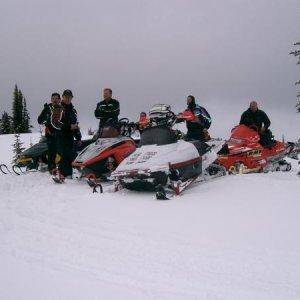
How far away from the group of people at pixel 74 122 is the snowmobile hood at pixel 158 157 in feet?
5.07

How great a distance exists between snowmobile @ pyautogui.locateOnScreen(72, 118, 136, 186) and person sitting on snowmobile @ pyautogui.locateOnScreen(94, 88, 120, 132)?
0.33 meters

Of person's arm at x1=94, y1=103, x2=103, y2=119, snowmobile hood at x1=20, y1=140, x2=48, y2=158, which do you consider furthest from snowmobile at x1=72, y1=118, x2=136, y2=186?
snowmobile hood at x1=20, y1=140, x2=48, y2=158

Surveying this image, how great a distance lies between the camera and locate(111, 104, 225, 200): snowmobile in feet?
24.8

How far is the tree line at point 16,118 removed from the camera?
57344mm

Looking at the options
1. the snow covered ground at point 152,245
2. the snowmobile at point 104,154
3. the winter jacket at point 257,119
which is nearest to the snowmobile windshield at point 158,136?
the snowmobile at point 104,154

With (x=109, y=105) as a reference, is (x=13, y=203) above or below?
below

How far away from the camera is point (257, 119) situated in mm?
11438

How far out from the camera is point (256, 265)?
4.02 metres

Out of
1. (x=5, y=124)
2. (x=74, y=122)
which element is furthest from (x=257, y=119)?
(x=5, y=124)

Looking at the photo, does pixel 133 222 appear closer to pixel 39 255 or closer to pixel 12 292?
pixel 39 255

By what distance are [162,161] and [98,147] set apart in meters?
2.07

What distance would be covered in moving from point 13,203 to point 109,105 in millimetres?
3841

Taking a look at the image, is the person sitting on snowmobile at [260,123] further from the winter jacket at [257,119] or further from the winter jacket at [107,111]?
the winter jacket at [107,111]

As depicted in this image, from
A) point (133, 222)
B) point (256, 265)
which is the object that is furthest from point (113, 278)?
point (133, 222)
